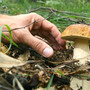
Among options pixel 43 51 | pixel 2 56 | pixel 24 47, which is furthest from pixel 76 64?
pixel 2 56

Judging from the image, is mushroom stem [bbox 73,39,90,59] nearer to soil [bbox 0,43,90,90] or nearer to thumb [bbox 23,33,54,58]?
soil [bbox 0,43,90,90]

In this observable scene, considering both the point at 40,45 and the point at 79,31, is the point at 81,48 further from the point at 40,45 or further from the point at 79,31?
the point at 40,45

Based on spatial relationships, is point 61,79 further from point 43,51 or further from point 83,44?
point 83,44

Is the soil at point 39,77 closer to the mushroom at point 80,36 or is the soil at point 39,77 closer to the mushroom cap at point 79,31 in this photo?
the mushroom at point 80,36

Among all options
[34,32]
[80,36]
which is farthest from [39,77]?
[34,32]

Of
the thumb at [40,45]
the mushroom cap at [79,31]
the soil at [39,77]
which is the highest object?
the mushroom cap at [79,31]

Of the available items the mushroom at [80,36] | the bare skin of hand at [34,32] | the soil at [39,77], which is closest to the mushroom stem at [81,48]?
the mushroom at [80,36]
